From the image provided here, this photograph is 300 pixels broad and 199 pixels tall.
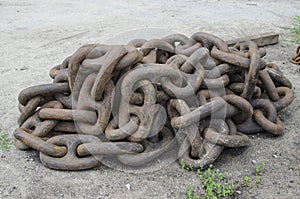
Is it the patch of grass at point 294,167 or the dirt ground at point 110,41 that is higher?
the patch of grass at point 294,167

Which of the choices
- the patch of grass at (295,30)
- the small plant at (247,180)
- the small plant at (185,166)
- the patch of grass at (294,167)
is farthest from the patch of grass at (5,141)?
the patch of grass at (295,30)

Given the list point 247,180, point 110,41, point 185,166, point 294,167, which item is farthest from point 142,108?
point 110,41

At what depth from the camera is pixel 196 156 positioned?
2670 millimetres

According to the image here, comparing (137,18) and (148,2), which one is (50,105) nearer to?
(137,18)

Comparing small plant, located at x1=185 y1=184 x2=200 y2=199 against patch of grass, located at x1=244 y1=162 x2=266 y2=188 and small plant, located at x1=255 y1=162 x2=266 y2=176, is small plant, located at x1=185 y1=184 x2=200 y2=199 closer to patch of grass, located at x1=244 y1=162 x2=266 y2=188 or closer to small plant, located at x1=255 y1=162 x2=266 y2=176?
patch of grass, located at x1=244 y1=162 x2=266 y2=188

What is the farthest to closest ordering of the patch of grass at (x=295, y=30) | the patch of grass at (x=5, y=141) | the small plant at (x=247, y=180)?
the patch of grass at (x=295, y=30)
the patch of grass at (x=5, y=141)
the small plant at (x=247, y=180)

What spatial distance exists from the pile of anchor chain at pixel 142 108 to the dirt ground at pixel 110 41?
129mm

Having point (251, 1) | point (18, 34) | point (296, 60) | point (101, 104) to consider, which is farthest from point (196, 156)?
point (251, 1)

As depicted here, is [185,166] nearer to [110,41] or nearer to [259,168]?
[259,168]

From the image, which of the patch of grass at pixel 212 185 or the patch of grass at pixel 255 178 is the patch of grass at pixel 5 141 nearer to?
the patch of grass at pixel 212 185

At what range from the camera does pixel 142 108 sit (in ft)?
8.75

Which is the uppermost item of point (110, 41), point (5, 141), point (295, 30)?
point (110, 41)

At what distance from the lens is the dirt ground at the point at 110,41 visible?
2490 mm

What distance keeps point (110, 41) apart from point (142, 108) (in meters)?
1.65
